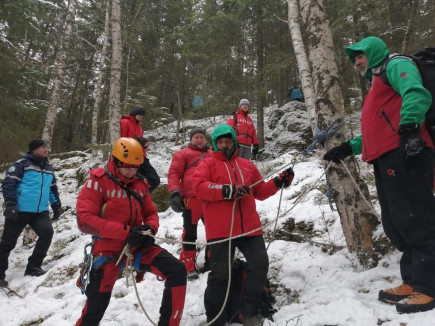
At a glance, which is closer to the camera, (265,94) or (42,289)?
→ (42,289)

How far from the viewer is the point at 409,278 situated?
2.98 m

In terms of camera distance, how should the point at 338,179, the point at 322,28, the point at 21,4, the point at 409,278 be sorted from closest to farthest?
the point at 409,278
the point at 338,179
the point at 322,28
the point at 21,4

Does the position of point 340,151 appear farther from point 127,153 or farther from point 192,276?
point 192,276

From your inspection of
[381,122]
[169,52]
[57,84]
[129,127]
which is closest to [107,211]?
[381,122]

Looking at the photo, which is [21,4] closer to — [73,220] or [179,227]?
[73,220]

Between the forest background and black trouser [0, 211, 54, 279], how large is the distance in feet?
12.2

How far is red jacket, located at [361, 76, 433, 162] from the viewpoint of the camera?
9.38 ft

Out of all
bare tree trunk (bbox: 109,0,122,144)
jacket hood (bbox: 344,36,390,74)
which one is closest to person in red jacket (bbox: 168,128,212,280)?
jacket hood (bbox: 344,36,390,74)

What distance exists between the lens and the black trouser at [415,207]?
264cm

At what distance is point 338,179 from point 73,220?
26.5ft

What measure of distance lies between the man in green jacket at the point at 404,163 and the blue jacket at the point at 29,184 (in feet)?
20.4

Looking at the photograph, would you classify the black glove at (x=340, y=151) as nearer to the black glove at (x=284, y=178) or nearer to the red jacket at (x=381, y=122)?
the red jacket at (x=381, y=122)

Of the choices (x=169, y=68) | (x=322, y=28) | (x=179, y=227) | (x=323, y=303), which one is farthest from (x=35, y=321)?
(x=169, y=68)

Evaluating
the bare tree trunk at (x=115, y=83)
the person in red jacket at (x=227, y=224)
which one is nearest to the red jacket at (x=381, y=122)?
the person in red jacket at (x=227, y=224)
